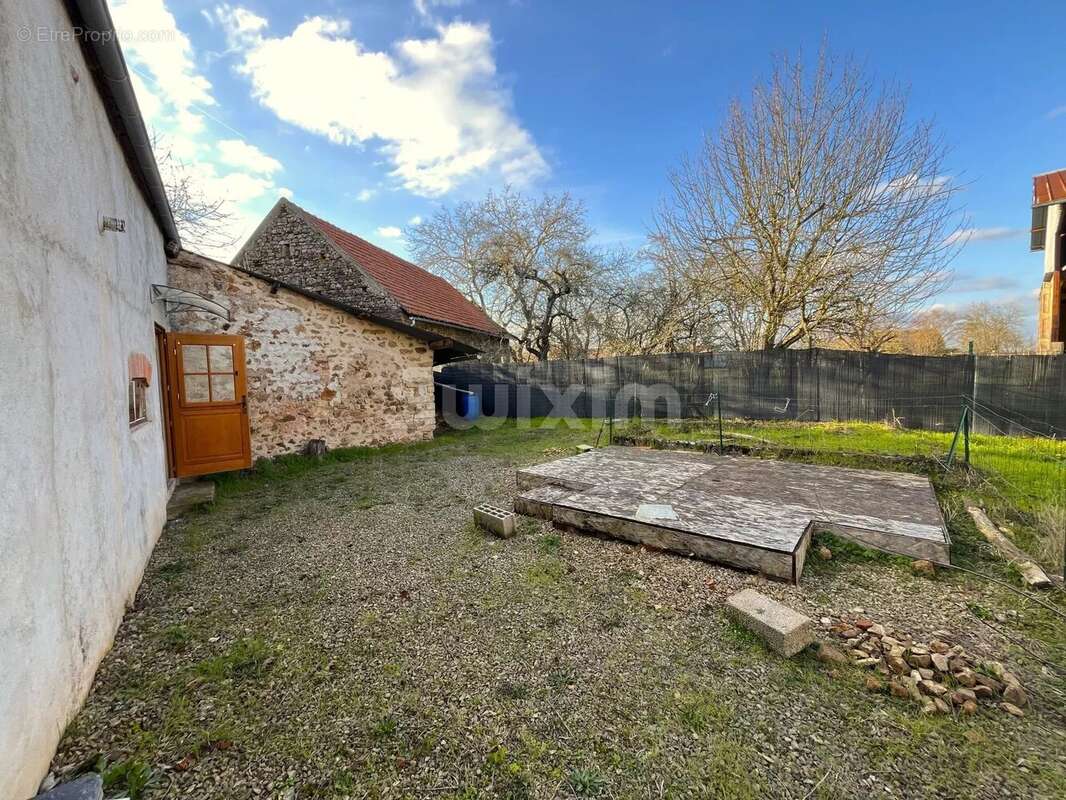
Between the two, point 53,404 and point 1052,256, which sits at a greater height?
point 1052,256

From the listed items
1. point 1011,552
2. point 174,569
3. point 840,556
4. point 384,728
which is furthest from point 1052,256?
point 174,569

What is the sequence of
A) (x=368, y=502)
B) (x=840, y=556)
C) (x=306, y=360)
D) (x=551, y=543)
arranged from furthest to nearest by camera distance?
(x=306, y=360) < (x=368, y=502) < (x=551, y=543) < (x=840, y=556)

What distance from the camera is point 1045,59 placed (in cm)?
647

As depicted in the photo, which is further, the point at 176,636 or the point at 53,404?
the point at 176,636

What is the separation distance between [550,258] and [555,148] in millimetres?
5194

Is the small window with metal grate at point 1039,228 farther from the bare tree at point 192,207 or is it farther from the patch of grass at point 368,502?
the bare tree at point 192,207

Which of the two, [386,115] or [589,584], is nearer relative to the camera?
[589,584]

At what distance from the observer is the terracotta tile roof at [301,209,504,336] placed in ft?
37.0

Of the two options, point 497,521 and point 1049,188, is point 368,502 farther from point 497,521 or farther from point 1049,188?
point 1049,188

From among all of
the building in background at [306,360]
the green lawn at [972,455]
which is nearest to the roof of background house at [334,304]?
the building in background at [306,360]

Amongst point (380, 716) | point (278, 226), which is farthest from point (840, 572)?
point (278, 226)

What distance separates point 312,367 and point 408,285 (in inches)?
243

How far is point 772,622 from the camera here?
2246 mm

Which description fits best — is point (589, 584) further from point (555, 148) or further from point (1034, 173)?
point (1034, 173)
